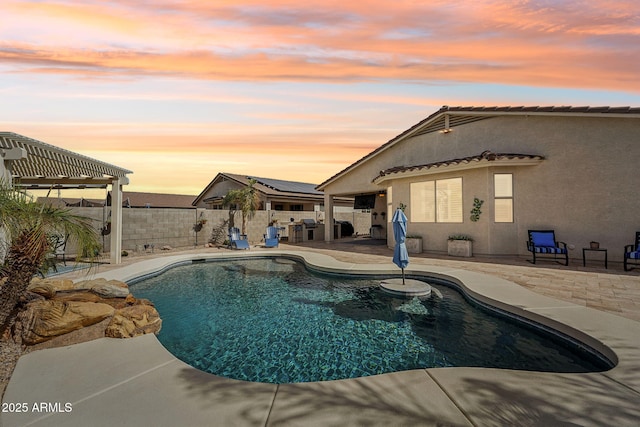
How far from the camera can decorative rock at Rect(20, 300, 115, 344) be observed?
4449 mm

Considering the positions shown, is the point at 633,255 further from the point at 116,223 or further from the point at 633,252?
the point at 116,223

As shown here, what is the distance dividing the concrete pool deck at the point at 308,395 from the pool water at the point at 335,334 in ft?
2.94

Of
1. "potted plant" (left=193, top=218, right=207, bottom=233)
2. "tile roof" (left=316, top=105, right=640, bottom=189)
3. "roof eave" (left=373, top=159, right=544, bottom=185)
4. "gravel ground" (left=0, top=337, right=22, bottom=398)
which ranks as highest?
"tile roof" (left=316, top=105, right=640, bottom=189)

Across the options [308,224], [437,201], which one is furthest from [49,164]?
[437,201]

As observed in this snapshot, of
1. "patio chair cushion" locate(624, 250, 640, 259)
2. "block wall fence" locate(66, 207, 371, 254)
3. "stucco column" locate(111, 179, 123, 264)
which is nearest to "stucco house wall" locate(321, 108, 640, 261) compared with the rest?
"patio chair cushion" locate(624, 250, 640, 259)

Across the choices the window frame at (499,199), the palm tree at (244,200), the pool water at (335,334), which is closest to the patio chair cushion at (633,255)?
the window frame at (499,199)

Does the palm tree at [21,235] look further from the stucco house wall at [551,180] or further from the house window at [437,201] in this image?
the house window at [437,201]

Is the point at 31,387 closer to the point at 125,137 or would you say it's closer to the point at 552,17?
the point at 125,137

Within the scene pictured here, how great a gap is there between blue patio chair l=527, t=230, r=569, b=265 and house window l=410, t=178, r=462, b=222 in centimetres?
268

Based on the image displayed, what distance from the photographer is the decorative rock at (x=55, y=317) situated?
445 centimetres

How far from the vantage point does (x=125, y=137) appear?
11.7 metres

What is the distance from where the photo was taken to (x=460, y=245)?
490 inches

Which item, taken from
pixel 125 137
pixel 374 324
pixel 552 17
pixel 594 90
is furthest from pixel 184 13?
pixel 594 90

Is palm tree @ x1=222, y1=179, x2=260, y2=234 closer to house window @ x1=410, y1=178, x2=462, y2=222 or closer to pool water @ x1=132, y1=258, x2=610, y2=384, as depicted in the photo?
house window @ x1=410, y1=178, x2=462, y2=222
